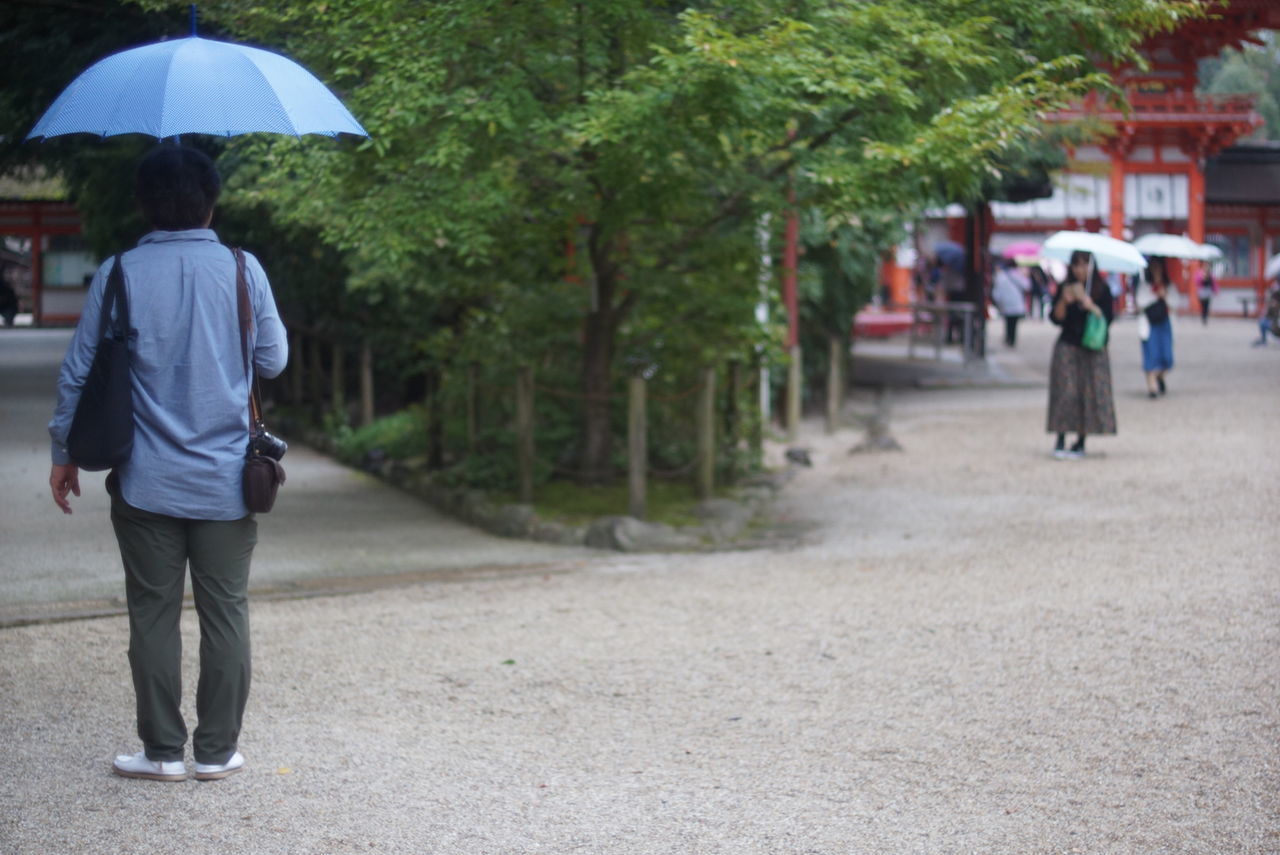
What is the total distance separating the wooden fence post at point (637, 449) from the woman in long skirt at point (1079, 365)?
4.18 m

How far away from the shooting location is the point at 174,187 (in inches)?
156

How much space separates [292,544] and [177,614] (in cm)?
468

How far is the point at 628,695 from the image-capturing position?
5.29 meters

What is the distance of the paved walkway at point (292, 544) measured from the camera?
724 cm

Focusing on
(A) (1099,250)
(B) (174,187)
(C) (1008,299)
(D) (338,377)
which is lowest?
(D) (338,377)

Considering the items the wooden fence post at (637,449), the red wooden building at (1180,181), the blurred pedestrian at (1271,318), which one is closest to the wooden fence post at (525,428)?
the wooden fence post at (637,449)

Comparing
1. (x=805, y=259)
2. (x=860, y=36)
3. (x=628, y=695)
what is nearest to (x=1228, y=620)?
(x=628, y=695)

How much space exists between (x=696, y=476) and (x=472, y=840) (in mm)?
6500

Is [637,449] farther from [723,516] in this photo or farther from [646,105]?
[646,105]

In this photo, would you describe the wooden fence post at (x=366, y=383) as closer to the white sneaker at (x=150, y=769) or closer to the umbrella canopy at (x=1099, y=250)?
the umbrella canopy at (x=1099, y=250)

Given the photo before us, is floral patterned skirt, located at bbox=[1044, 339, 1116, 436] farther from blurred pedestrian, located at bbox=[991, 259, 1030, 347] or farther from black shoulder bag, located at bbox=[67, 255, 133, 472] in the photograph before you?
blurred pedestrian, located at bbox=[991, 259, 1030, 347]

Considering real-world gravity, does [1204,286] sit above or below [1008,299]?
above

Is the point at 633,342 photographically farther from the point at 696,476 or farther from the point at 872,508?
the point at 872,508

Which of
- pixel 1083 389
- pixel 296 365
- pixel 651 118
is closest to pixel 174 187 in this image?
pixel 651 118
